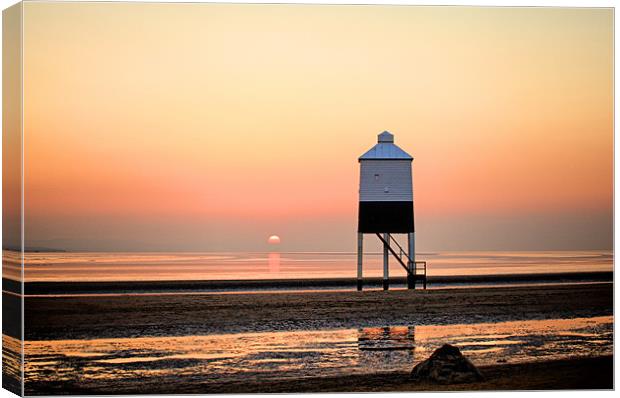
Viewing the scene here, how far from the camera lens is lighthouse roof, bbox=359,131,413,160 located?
15737 millimetres

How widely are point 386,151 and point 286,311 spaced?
359 cm

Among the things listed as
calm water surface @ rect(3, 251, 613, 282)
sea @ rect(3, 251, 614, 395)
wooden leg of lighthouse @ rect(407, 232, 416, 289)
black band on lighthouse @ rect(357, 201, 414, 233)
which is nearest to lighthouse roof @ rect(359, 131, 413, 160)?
black band on lighthouse @ rect(357, 201, 414, 233)

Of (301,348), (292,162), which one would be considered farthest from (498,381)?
(292,162)

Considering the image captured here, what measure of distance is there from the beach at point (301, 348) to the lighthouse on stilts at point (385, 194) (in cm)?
182

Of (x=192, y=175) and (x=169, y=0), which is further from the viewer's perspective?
(x=192, y=175)

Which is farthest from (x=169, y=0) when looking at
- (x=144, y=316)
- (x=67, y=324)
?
(x=144, y=316)

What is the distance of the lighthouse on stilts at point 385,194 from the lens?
55.5ft

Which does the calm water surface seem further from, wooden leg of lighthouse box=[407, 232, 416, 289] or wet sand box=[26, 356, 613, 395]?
wet sand box=[26, 356, 613, 395]

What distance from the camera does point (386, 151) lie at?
16.7m

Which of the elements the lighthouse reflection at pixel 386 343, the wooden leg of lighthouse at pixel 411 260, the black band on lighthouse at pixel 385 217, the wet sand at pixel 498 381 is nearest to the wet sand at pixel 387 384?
the wet sand at pixel 498 381

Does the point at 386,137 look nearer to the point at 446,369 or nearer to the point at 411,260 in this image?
the point at 446,369

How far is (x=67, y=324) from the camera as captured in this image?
47.6 ft

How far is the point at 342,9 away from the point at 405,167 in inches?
159

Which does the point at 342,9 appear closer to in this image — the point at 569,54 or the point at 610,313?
the point at 569,54
